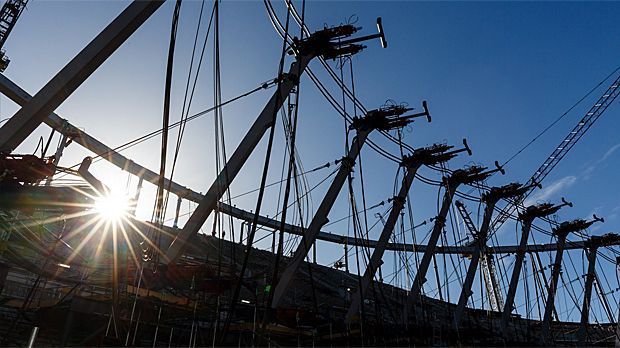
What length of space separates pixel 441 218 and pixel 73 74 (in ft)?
109

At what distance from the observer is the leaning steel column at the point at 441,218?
117 ft

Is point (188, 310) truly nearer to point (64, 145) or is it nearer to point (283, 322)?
point (283, 322)

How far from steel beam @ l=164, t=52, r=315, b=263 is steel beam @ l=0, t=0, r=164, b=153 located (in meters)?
6.20

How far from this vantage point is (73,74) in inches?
500

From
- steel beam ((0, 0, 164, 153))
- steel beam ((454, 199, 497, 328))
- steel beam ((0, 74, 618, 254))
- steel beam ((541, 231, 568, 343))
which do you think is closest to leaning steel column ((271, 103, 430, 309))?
steel beam ((0, 74, 618, 254))

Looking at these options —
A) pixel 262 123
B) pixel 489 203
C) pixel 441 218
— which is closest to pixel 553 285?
pixel 489 203

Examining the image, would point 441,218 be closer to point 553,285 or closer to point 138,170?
point 553,285

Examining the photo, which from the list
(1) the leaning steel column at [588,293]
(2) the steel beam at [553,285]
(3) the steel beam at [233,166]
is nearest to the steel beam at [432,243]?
(2) the steel beam at [553,285]

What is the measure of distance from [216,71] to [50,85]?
5.44m

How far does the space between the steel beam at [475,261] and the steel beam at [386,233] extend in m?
10.4

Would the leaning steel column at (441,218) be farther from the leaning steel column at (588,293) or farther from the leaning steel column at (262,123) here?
the leaning steel column at (588,293)

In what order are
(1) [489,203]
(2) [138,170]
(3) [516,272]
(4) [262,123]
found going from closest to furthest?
(4) [262,123]
(2) [138,170]
(1) [489,203]
(3) [516,272]

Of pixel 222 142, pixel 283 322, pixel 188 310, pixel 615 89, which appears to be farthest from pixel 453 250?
pixel 222 142

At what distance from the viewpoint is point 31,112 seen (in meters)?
12.5
